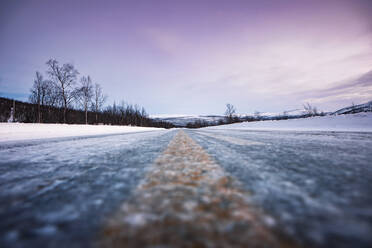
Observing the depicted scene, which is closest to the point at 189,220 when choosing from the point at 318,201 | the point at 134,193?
the point at 134,193

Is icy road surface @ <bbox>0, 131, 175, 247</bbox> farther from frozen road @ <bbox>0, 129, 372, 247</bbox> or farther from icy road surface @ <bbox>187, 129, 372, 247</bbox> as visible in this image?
icy road surface @ <bbox>187, 129, 372, 247</bbox>

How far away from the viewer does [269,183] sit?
0.87 meters

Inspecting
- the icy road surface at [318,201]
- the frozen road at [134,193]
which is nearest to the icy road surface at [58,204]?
the frozen road at [134,193]

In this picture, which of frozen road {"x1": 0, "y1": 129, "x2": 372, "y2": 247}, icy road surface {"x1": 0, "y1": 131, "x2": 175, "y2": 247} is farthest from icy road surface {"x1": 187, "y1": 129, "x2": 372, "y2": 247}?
icy road surface {"x1": 0, "y1": 131, "x2": 175, "y2": 247}

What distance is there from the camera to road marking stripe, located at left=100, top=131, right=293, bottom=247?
43 centimetres

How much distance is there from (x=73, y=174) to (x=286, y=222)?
1322 mm

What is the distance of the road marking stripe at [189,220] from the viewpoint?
→ 428 millimetres

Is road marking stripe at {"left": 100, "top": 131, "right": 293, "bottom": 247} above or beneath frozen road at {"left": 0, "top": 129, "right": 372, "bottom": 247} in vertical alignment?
above

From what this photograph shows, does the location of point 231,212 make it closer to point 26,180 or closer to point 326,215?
point 326,215

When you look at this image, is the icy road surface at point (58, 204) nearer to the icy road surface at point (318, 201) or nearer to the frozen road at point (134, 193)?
the frozen road at point (134, 193)

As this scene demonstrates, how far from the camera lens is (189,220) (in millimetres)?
518

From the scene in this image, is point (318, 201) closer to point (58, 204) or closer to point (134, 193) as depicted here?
point (134, 193)

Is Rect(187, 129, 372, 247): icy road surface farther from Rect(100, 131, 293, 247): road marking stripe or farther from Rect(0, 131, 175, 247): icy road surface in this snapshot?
Rect(0, 131, 175, 247): icy road surface

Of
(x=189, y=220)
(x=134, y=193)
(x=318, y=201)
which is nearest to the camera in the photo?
(x=189, y=220)
